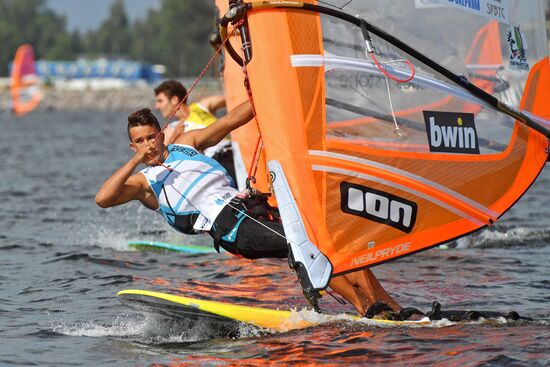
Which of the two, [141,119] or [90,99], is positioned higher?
[90,99]

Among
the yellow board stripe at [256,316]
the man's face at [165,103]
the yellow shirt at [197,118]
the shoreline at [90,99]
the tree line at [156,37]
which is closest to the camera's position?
the yellow board stripe at [256,316]

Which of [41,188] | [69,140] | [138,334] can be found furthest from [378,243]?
[69,140]

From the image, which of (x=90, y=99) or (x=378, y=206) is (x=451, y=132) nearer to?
(x=378, y=206)

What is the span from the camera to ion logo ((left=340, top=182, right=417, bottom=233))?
591 cm

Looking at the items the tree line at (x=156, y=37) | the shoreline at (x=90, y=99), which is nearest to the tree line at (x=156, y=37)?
the tree line at (x=156, y=37)

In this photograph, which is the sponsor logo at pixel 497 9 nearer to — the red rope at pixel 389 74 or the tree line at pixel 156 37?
the red rope at pixel 389 74

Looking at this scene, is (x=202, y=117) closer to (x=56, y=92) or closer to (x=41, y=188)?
(x=41, y=188)

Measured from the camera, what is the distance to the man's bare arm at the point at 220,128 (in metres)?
6.80

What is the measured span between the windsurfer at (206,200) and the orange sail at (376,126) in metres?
0.60

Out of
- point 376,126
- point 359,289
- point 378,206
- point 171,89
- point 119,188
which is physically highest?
point 171,89

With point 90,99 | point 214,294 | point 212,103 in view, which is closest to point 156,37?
point 90,99

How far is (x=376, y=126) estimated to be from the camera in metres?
6.02

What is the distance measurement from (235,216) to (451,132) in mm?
1458

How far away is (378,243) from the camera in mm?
5992
